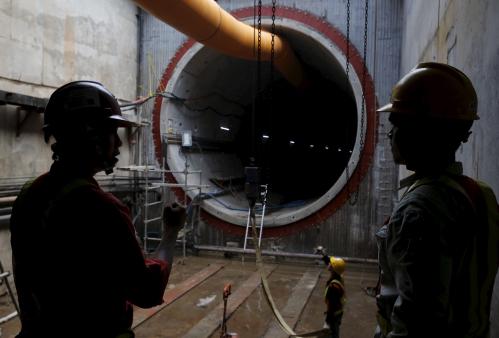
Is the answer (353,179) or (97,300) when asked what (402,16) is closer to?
(353,179)

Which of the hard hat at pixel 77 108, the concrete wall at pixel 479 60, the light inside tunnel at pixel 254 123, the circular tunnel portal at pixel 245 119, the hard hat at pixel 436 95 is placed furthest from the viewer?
the light inside tunnel at pixel 254 123

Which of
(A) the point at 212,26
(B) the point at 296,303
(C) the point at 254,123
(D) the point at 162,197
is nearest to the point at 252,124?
(C) the point at 254,123

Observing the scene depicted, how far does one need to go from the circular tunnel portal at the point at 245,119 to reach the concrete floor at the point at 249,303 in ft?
3.22

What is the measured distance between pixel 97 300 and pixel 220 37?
5095 mm

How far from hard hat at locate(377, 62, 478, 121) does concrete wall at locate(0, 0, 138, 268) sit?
5.37 m

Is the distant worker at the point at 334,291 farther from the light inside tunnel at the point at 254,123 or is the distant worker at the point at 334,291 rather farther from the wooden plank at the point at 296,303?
the light inside tunnel at the point at 254,123

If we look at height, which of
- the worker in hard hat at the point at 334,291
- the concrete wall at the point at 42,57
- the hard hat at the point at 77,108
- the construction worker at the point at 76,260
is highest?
the concrete wall at the point at 42,57

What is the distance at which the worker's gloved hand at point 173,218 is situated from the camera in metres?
1.94

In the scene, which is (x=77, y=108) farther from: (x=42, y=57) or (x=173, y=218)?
(x=42, y=57)

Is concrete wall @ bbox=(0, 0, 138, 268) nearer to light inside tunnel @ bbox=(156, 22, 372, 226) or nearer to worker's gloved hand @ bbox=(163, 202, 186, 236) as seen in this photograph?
light inside tunnel @ bbox=(156, 22, 372, 226)

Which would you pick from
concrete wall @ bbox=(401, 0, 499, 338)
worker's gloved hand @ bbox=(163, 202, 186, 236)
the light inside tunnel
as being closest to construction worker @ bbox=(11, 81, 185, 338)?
→ worker's gloved hand @ bbox=(163, 202, 186, 236)

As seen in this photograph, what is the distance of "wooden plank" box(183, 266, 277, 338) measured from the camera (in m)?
4.50

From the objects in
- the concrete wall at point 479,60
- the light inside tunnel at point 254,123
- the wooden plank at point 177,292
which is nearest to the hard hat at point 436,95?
the concrete wall at point 479,60

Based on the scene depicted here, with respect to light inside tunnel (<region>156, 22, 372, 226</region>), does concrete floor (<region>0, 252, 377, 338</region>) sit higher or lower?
lower
